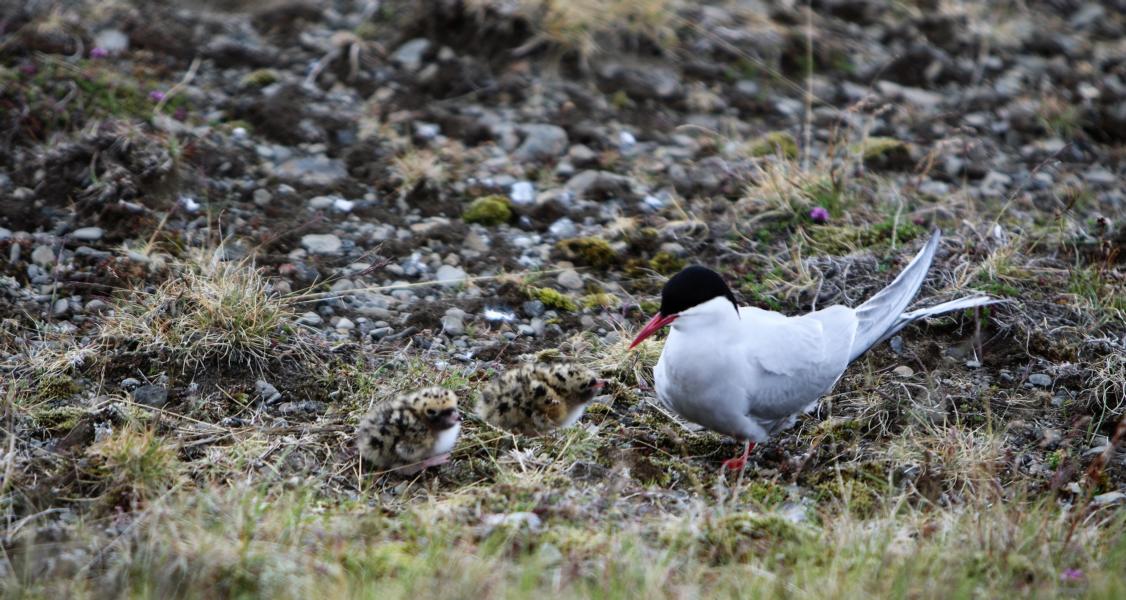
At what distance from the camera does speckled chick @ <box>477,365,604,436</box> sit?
4.33m

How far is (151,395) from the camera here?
4500mm

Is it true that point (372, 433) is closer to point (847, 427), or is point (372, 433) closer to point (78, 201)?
point (847, 427)

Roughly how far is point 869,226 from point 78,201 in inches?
158

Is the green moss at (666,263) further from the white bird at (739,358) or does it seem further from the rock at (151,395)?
the rock at (151,395)

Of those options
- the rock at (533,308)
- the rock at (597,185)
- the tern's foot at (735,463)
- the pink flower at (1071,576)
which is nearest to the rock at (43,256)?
the rock at (533,308)

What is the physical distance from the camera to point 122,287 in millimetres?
5078

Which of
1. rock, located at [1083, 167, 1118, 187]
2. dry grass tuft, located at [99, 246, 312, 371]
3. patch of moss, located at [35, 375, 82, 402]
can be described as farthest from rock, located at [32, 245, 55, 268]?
rock, located at [1083, 167, 1118, 187]

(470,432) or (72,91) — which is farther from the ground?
(72,91)

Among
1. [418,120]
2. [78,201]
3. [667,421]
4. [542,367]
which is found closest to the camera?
[542,367]

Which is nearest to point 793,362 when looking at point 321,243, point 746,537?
point 746,537

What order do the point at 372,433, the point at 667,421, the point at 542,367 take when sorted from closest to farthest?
the point at 372,433 < the point at 542,367 < the point at 667,421

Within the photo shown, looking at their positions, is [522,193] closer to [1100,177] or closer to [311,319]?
[311,319]

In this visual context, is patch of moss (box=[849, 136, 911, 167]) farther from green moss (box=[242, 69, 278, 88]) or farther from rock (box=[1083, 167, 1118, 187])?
green moss (box=[242, 69, 278, 88])

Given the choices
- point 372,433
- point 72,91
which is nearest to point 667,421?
point 372,433
